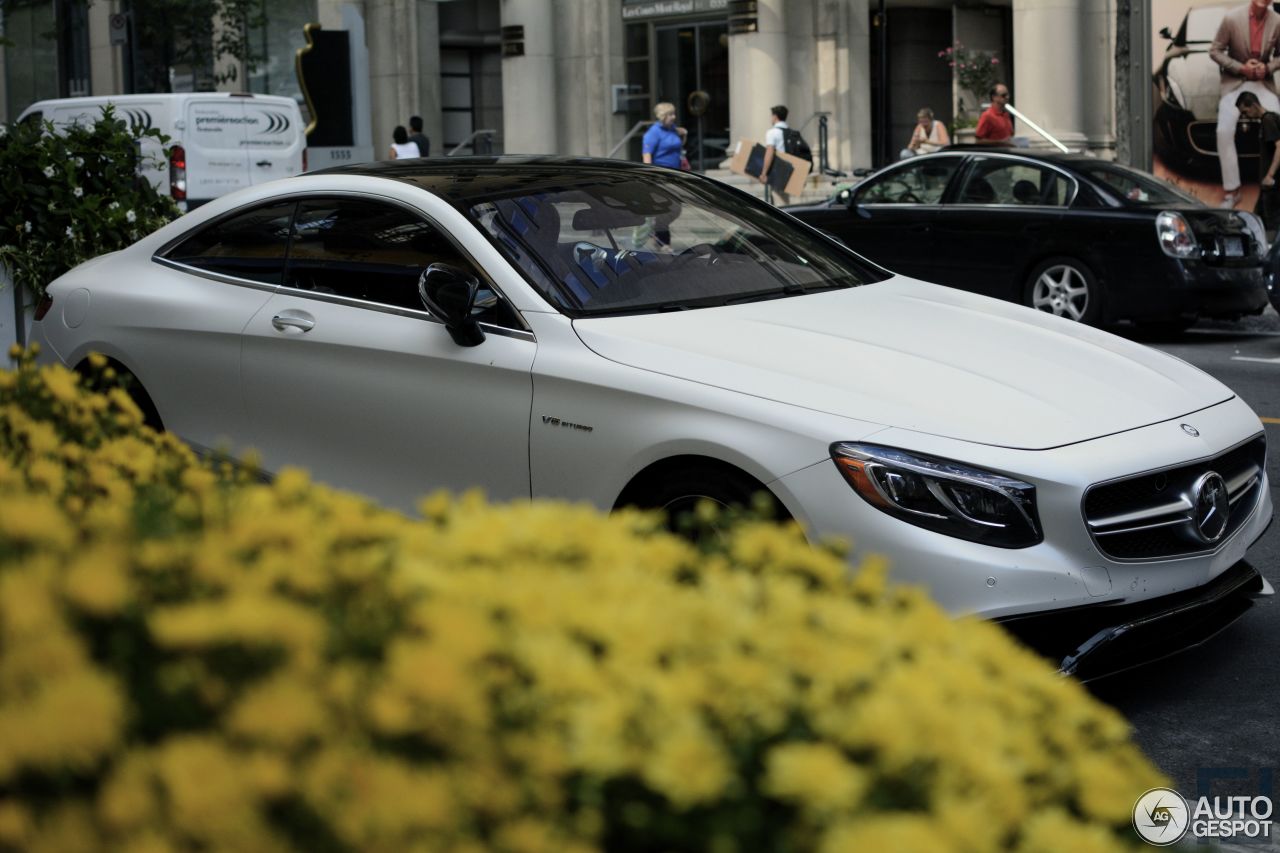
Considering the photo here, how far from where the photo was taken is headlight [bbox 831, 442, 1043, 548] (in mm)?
4168

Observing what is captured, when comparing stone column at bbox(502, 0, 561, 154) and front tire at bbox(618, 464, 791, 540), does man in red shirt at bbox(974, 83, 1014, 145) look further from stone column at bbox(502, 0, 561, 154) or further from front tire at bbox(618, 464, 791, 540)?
front tire at bbox(618, 464, 791, 540)

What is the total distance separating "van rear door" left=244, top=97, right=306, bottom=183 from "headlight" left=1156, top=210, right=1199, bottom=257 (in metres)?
12.0

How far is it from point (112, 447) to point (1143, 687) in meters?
3.44

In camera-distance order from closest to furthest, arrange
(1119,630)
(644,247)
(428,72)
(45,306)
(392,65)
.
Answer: (1119,630) < (644,247) < (45,306) < (392,65) < (428,72)

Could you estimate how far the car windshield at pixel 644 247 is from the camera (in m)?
5.21

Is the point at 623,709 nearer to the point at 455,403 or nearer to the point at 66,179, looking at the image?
the point at 455,403

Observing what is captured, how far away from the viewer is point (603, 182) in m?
5.86

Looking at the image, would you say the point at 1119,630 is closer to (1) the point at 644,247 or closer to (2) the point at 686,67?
(1) the point at 644,247

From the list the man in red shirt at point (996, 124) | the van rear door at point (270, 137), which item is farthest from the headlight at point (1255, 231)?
the van rear door at point (270, 137)

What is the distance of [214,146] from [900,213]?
33.5 ft

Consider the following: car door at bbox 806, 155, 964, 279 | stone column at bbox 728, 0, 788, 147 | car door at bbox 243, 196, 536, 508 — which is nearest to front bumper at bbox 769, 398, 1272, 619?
car door at bbox 243, 196, 536, 508

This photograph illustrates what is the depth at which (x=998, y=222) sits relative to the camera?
13.9 metres

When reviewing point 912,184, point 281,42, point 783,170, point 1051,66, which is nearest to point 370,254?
point 912,184

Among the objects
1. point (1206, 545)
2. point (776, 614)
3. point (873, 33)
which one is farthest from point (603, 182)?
point (873, 33)
